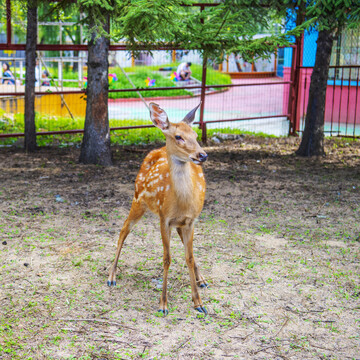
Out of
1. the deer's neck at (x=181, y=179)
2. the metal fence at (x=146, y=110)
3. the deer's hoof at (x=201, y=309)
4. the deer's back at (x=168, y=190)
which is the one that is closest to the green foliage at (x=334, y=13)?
the metal fence at (x=146, y=110)

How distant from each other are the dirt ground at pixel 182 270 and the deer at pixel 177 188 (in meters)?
0.28

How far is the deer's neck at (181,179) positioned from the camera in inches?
159

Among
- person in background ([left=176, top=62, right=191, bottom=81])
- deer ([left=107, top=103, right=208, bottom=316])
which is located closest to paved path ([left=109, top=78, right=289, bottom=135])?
person in background ([left=176, top=62, right=191, bottom=81])

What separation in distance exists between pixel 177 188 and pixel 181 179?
0.25 ft

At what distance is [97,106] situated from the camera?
8.23 metres

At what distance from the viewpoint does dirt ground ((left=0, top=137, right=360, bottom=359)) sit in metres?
3.76

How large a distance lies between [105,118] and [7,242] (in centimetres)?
335

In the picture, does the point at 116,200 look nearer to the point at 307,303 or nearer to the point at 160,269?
the point at 160,269

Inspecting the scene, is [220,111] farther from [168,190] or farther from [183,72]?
[168,190]

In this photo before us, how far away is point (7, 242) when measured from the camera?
5457 millimetres

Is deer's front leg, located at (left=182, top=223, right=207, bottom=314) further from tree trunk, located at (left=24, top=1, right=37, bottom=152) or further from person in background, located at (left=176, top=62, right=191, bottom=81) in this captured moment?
person in background, located at (left=176, top=62, right=191, bottom=81)

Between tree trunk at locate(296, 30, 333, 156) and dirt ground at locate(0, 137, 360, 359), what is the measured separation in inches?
53.3

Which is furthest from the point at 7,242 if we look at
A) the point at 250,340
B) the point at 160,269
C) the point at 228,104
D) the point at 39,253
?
the point at 228,104

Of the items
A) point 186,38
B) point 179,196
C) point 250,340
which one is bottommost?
point 250,340
